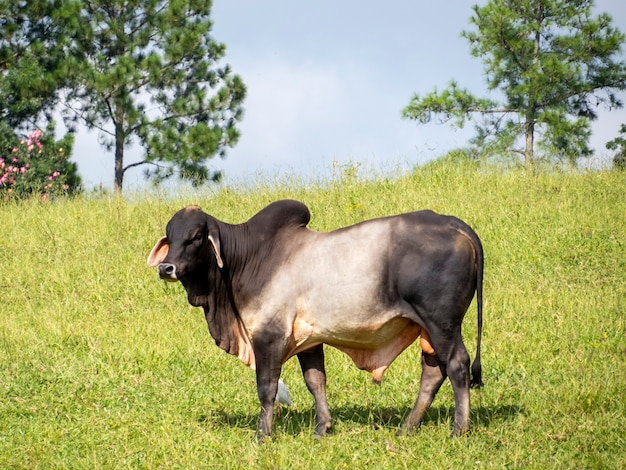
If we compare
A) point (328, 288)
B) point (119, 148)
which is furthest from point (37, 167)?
point (328, 288)

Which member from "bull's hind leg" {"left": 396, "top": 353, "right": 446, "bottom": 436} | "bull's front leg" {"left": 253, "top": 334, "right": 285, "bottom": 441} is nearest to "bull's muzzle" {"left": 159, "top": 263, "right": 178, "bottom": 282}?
"bull's front leg" {"left": 253, "top": 334, "right": 285, "bottom": 441}

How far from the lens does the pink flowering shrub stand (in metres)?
21.4

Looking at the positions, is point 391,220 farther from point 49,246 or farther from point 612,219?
point 49,246

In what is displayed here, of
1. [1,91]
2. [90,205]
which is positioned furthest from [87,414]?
[1,91]

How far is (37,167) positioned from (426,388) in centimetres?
1755

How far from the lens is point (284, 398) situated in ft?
26.4

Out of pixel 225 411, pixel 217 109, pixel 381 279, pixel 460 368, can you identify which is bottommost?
pixel 225 411

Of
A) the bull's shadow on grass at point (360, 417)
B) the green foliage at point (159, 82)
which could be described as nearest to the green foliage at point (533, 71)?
the green foliage at point (159, 82)

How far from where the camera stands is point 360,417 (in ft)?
25.1

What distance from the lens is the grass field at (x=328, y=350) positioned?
684 cm

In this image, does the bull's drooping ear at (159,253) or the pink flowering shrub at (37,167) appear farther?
the pink flowering shrub at (37,167)

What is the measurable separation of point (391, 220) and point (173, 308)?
520 cm

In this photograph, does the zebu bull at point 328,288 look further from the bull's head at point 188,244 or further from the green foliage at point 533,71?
the green foliage at point 533,71

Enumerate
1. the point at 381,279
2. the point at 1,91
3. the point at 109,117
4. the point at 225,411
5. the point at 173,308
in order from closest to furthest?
1. the point at 381,279
2. the point at 225,411
3. the point at 173,308
4. the point at 1,91
5. the point at 109,117
